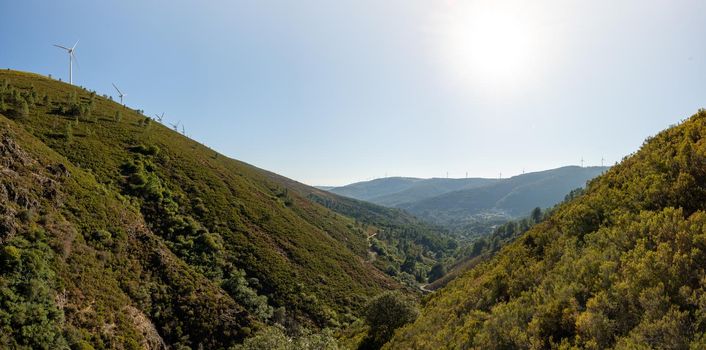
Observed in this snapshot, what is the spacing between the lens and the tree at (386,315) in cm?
3544

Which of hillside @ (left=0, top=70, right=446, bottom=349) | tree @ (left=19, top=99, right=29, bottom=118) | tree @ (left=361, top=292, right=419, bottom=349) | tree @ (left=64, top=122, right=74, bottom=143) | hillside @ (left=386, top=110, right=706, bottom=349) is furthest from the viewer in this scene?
tree @ (left=19, top=99, right=29, bottom=118)

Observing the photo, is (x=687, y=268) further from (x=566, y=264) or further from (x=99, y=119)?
(x=99, y=119)

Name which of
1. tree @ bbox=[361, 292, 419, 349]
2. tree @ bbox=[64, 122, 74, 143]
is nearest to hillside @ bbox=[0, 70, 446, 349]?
tree @ bbox=[64, 122, 74, 143]

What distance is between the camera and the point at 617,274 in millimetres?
13375

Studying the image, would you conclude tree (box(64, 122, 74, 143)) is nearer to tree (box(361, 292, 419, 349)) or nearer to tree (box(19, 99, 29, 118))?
tree (box(19, 99, 29, 118))

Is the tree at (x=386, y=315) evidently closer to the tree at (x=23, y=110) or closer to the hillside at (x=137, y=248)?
the hillside at (x=137, y=248)

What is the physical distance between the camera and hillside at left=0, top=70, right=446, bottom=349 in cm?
3831

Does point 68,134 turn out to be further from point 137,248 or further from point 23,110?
point 137,248

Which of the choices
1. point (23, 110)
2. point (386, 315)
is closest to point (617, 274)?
point (386, 315)

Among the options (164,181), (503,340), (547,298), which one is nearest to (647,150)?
(547,298)

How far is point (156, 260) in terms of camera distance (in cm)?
5556

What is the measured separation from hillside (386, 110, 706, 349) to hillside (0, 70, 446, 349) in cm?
3695

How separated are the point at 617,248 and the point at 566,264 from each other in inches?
94.9

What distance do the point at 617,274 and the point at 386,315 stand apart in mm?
26771
